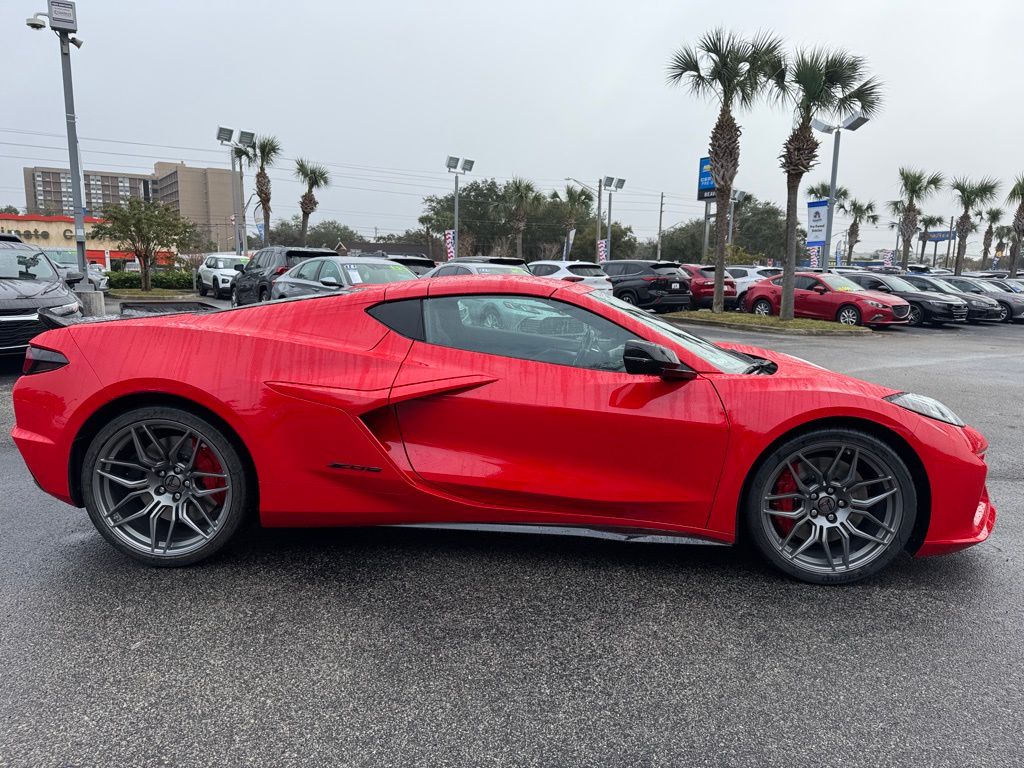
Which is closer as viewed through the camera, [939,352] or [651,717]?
[651,717]

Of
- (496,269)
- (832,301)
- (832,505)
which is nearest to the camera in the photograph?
(832,505)

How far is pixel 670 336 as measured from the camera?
3.30 metres

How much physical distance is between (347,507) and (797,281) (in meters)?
19.6

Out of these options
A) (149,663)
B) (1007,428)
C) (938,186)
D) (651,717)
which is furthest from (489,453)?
(938,186)

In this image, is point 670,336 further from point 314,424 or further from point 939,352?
point 939,352

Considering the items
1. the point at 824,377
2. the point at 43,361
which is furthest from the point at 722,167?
the point at 43,361

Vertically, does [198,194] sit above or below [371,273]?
above

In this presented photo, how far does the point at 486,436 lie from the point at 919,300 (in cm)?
2137

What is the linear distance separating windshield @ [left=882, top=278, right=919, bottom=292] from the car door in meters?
20.8

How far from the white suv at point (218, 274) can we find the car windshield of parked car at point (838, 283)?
18.8m

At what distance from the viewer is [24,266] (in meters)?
9.26

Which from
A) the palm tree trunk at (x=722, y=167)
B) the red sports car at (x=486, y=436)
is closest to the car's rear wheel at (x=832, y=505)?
the red sports car at (x=486, y=436)

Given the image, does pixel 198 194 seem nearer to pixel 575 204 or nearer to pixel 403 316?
pixel 575 204

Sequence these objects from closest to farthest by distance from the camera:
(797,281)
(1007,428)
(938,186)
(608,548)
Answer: (608,548) < (1007,428) < (797,281) < (938,186)
